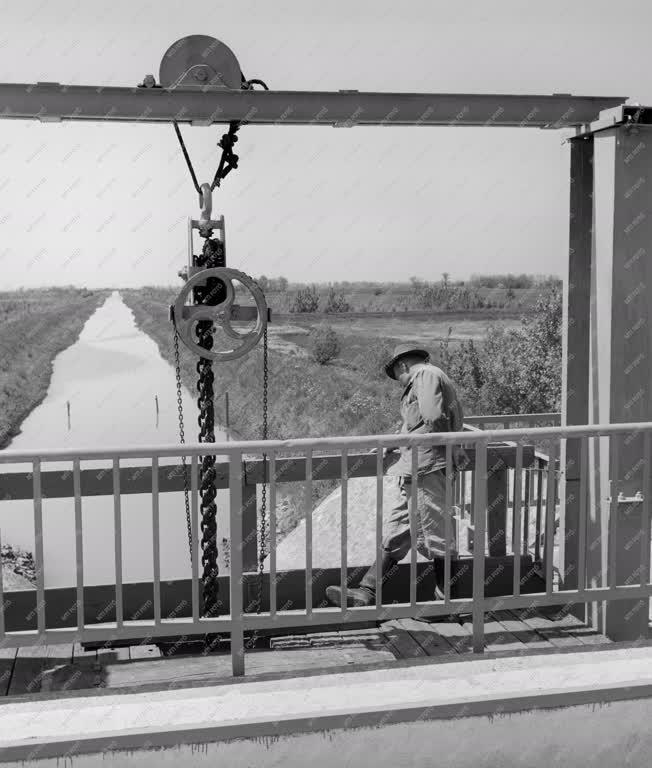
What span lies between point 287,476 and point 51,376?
72.6m

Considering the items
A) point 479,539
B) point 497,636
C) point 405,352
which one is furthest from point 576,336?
point 497,636

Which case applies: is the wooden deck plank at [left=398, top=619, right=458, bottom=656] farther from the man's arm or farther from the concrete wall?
the man's arm

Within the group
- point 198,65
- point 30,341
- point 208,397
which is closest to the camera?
point 198,65

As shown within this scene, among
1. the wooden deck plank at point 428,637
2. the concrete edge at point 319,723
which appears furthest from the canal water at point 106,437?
the wooden deck plank at point 428,637

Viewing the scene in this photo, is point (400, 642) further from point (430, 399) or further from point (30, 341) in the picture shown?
point (30, 341)

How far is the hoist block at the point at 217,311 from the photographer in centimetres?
440

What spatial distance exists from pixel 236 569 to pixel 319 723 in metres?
0.71

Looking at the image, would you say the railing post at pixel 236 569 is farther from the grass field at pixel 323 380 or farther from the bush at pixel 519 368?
the bush at pixel 519 368

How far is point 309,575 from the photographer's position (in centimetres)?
376

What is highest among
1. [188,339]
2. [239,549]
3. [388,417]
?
[188,339]

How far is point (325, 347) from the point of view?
2227 inches

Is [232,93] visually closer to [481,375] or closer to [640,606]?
[640,606]

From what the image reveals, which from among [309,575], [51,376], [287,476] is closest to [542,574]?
[287,476]

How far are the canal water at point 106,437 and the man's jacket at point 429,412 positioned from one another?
5.54ft
